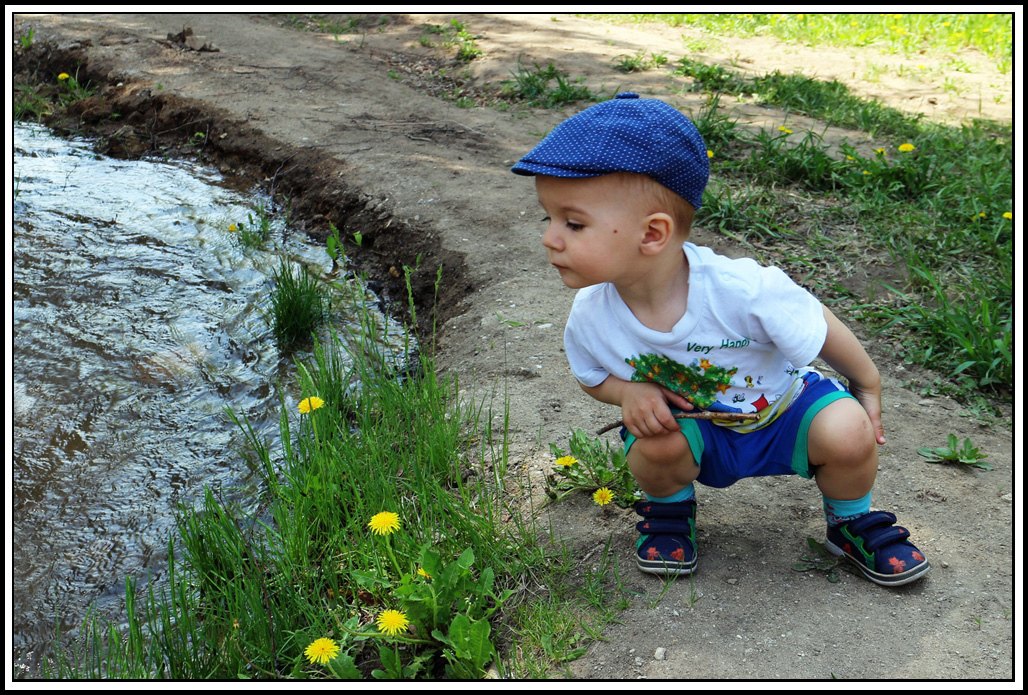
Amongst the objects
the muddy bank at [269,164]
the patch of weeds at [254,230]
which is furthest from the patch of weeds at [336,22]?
the patch of weeds at [254,230]

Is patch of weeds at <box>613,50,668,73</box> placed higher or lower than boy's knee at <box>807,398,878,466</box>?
higher

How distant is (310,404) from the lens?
2.66m

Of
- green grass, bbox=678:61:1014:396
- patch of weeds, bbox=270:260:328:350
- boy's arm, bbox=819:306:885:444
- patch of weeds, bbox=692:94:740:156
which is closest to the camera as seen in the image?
boy's arm, bbox=819:306:885:444

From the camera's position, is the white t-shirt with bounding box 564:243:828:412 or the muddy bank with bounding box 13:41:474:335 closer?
the white t-shirt with bounding box 564:243:828:412

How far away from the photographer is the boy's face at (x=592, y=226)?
1.80 metres

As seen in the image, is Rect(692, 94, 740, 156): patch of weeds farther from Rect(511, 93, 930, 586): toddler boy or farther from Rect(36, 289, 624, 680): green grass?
Rect(511, 93, 930, 586): toddler boy

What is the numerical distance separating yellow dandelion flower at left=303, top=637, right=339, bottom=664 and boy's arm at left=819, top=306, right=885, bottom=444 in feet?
4.36

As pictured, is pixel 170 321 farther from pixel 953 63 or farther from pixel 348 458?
pixel 953 63

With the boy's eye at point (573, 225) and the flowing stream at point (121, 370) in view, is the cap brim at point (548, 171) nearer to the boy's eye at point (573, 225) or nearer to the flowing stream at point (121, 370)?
the boy's eye at point (573, 225)

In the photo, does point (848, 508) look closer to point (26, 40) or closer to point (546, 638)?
point (546, 638)

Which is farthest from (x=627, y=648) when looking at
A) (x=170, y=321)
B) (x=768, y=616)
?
(x=170, y=321)

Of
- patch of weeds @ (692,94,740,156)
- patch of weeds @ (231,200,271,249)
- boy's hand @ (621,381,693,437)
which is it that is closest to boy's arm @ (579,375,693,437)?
boy's hand @ (621,381,693,437)

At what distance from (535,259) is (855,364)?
2213mm

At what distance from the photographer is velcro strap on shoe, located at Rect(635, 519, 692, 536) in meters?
2.12
